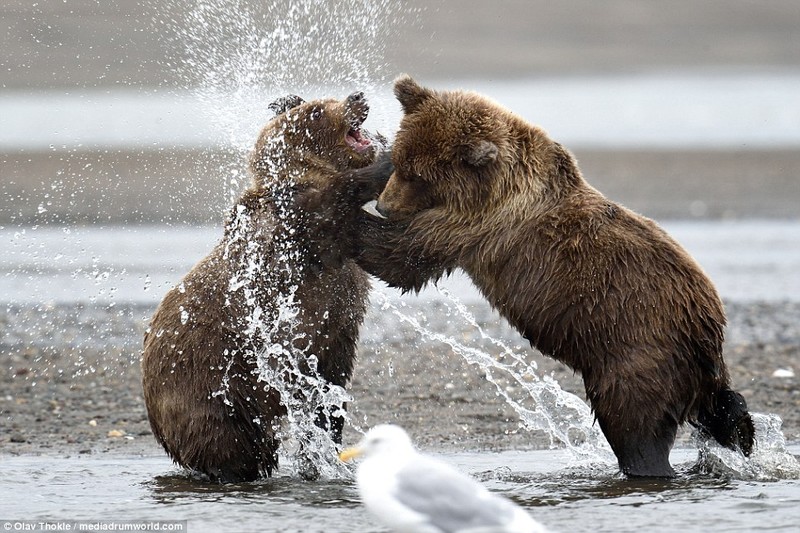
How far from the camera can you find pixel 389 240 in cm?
680

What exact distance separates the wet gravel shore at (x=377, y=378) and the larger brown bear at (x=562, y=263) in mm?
1679

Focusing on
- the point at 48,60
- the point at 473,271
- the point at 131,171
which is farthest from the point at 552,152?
the point at 48,60

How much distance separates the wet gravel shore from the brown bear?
1443 millimetres

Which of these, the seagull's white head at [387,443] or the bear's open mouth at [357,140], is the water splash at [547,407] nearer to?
the bear's open mouth at [357,140]

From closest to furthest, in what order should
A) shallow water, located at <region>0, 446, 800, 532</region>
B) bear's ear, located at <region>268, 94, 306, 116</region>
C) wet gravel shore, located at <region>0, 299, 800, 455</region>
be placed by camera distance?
1. shallow water, located at <region>0, 446, 800, 532</region>
2. bear's ear, located at <region>268, 94, 306, 116</region>
3. wet gravel shore, located at <region>0, 299, 800, 455</region>

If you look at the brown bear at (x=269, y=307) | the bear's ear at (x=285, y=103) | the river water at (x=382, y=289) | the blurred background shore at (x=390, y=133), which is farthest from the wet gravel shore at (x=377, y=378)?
the bear's ear at (x=285, y=103)

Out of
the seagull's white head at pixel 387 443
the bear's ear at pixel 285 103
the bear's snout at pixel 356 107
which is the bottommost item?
the seagull's white head at pixel 387 443

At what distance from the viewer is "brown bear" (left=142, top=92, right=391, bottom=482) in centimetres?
661

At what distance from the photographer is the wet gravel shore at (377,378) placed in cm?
835

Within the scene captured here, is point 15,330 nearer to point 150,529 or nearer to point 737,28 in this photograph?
point 150,529

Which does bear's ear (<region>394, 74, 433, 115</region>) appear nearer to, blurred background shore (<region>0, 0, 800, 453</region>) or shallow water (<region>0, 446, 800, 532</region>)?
blurred background shore (<region>0, 0, 800, 453</region>)

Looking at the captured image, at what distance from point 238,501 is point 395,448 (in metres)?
1.67

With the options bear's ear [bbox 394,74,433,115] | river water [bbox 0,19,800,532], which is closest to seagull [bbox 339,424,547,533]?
river water [bbox 0,19,800,532]

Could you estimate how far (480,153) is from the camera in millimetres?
6621
